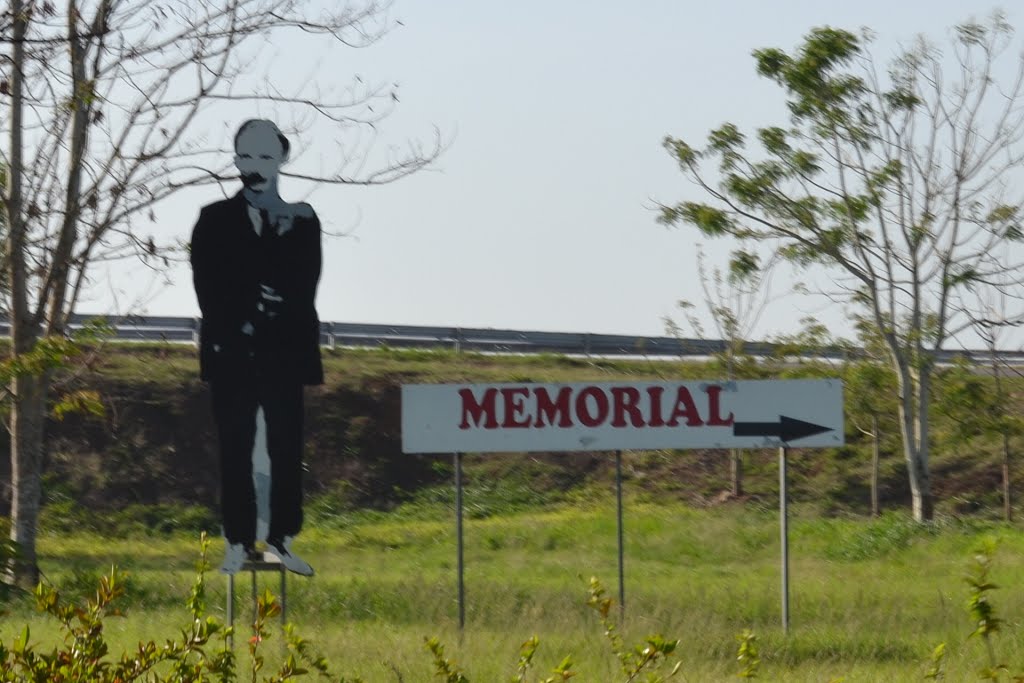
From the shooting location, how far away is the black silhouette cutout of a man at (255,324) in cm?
1036

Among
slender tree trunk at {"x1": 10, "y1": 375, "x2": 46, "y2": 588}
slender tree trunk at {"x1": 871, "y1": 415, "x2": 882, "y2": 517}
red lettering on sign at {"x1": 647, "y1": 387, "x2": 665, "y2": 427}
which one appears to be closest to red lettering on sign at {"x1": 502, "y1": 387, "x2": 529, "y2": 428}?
red lettering on sign at {"x1": 647, "y1": 387, "x2": 665, "y2": 427}

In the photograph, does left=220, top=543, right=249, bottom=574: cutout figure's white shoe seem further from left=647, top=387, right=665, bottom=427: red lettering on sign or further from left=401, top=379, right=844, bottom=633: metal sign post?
left=647, top=387, right=665, bottom=427: red lettering on sign

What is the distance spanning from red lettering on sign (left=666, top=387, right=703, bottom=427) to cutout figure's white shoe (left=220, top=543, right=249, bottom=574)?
4.44 meters

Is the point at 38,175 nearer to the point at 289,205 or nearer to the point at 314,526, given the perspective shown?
the point at 289,205

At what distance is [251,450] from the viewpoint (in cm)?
1041

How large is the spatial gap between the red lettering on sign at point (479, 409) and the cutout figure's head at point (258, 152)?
139 inches

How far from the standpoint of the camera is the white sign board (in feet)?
44.2

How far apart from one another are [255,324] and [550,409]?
386cm

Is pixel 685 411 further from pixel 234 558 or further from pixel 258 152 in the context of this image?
pixel 258 152

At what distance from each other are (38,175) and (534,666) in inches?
230

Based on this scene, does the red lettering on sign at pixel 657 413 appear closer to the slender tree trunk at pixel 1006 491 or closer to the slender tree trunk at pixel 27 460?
the slender tree trunk at pixel 27 460

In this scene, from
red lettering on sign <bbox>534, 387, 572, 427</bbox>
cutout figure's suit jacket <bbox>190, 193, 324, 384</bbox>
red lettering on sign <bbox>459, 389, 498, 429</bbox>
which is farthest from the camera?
red lettering on sign <bbox>534, 387, 572, 427</bbox>

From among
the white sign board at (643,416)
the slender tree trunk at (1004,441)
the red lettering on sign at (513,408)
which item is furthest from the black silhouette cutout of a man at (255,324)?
the slender tree trunk at (1004,441)

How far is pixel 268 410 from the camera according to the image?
34.3 ft
